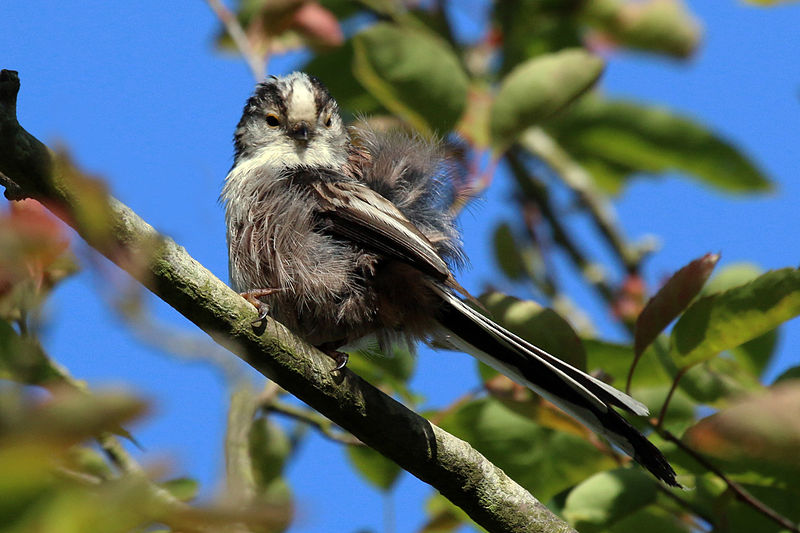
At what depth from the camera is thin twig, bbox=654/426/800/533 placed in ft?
8.63

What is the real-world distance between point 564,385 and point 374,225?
0.82m

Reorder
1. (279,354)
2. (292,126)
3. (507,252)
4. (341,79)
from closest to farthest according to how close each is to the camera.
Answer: (279,354)
(292,126)
(341,79)
(507,252)

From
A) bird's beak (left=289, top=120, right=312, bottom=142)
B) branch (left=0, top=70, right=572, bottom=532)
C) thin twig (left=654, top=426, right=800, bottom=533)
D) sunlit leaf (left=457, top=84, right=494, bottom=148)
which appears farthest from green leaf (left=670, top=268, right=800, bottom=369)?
bird's beak (left=289, top=120, right=312, bottom=142)

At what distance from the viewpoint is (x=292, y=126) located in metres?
3.88

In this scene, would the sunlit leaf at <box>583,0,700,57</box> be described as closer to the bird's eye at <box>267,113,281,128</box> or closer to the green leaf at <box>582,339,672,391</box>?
the bird's eye at <box>267,113,281,128</box>

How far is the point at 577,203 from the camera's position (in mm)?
5355

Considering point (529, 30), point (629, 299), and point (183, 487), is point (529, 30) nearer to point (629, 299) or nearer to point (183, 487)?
point (629, 299)

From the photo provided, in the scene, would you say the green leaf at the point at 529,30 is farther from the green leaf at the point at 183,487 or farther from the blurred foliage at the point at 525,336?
the green leaf at the point at 183,487

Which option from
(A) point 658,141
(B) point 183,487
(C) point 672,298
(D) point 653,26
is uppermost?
(D) point 653,26

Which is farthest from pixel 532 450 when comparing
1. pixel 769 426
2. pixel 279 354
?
pixel 769 426

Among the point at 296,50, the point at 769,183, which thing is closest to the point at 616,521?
the point at 769,183

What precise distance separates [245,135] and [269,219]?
1.13 m

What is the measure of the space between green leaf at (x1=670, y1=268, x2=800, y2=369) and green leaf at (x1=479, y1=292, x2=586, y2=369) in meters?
0.30

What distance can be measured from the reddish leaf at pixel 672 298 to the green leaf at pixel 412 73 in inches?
48.2
